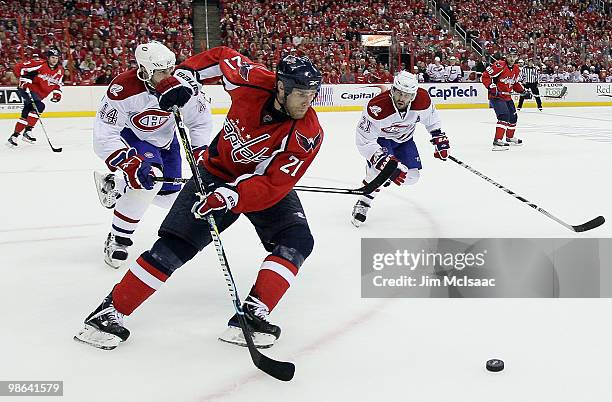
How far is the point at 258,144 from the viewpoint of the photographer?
2.31 meters

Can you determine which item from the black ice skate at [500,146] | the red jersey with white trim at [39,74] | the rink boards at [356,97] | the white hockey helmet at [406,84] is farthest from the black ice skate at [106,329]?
the rink boards at [356,97]

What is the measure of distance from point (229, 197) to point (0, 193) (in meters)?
3.70

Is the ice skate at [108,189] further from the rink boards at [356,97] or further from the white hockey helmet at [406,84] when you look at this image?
the rink boards at [356,97]

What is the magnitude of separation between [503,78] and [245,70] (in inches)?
236

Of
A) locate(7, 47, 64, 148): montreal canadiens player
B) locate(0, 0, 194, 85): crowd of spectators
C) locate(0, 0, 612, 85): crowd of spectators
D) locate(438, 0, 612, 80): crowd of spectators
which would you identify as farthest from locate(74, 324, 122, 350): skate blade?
locate(438, 0, 612, 80): crowd of spectators

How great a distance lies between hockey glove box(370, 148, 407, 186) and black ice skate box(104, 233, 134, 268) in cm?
151

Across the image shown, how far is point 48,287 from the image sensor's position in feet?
9.46

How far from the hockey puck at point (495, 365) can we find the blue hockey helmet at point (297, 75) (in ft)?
3.49

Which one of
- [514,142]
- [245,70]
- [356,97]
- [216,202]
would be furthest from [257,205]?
[356,97]

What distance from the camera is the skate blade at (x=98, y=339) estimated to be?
2160 mm

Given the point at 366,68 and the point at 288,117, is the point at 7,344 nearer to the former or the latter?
the point at 288,117

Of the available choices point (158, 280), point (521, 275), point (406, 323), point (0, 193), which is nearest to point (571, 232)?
point (521, 275)

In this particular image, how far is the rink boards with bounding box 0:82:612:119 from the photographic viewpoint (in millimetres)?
11797

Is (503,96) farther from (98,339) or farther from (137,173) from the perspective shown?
(98,339)
